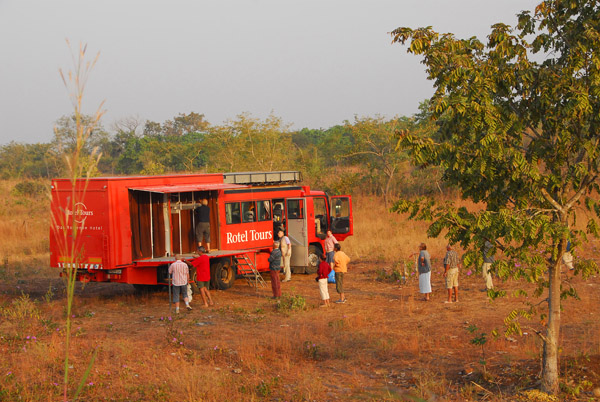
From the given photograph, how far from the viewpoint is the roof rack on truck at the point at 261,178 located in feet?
57.1

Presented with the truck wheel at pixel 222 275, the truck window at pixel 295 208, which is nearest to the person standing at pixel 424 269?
the truck window at pixel 295 208

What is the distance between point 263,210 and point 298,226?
4.36ft

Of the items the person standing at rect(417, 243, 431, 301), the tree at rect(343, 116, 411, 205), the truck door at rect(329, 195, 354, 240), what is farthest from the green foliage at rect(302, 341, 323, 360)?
the tree at rect(343, 116, 411, 205)

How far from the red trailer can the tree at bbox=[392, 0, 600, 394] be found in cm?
768

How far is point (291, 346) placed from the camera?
10.8 metres

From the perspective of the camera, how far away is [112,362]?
32.0ft

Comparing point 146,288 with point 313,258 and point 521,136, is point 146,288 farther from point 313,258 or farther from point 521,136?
point 521,136

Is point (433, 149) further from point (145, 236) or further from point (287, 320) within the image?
point (145, 236)

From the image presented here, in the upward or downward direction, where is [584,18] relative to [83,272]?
upward

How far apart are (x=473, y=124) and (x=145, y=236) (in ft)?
33.6

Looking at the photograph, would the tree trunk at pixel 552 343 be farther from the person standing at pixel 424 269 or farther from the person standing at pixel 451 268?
the person standing at pixel 424 269

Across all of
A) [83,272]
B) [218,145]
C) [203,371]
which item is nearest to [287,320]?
[203,371]

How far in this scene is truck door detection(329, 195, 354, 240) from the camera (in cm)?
1995

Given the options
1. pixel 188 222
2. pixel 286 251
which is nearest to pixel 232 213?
pixel 188 222
